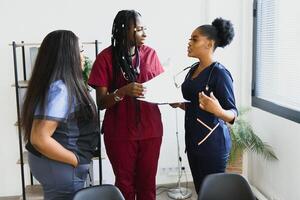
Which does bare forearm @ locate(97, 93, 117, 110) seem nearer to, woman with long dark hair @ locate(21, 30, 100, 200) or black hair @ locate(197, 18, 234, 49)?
woman with long dark hair @ locate(21, 30, 100, 200)

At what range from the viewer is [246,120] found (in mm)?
3205

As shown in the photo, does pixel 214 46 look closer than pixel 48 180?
No

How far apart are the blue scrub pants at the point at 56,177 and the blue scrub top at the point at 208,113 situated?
0.68 metres

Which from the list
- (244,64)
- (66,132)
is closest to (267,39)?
(244,64)

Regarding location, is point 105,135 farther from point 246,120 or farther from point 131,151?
point 246,120

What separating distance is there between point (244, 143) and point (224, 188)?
1.28 m

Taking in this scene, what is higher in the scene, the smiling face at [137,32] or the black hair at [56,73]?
the smiling face at [137,32]

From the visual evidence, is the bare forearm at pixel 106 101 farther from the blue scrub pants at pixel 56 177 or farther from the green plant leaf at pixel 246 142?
the green plant leaf at pixel 246 142

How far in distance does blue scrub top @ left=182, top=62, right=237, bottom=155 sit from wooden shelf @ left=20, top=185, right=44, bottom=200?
151 cm

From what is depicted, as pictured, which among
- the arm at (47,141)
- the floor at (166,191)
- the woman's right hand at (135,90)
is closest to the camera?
the arm at (47,141)

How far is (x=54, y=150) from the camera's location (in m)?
1.52

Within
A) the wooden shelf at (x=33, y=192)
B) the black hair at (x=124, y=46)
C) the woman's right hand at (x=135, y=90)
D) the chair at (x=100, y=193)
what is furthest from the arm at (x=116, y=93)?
the wooden shelf at (x=33, y=192)

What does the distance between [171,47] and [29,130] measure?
1.93m

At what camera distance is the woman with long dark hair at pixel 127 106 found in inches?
80.0
